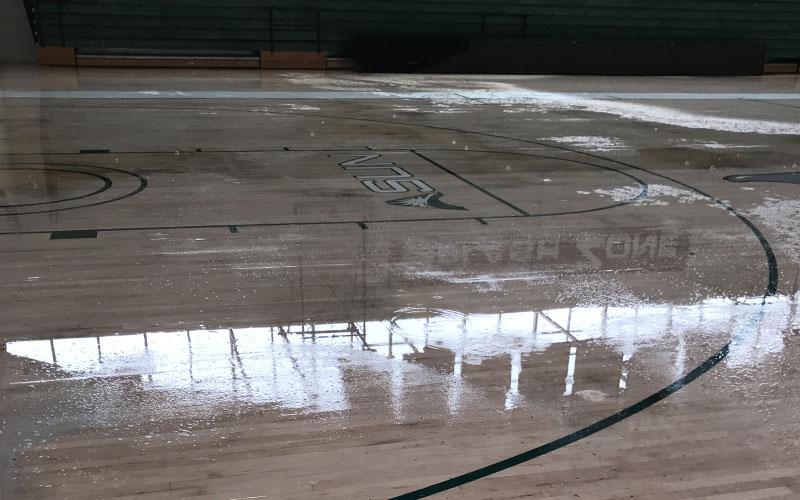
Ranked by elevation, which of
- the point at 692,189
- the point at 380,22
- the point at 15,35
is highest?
the point at 380,22

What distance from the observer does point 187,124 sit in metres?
10.3

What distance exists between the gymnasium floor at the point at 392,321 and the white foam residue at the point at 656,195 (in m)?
0.04

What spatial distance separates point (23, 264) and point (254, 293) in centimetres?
152

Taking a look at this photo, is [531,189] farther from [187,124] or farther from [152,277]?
[187,124]

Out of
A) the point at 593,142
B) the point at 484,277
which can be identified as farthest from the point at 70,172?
the point at 593,142

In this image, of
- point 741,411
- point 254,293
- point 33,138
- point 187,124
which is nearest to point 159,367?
point 254,293

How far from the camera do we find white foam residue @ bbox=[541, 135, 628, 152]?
941 cm

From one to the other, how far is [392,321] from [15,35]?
1691 cm

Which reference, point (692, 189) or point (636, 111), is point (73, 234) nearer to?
point (692, 189)

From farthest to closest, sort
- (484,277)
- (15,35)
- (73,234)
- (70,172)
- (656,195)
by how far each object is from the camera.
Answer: (15,35) → (70,172) → (656,195) → (73,234) → (484,277)

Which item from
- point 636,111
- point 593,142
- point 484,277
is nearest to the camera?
point 484,277

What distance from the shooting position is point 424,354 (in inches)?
146

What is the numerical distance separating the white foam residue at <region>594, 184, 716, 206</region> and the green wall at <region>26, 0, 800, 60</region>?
43.5ft

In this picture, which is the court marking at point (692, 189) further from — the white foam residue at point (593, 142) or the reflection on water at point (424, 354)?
the white foam residue at point (593, 142)
